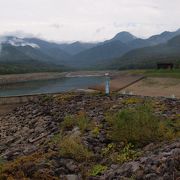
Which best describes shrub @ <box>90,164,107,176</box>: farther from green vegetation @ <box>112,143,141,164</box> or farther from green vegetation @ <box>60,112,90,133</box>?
green vegetation @ <box>60,112,90,133</box>

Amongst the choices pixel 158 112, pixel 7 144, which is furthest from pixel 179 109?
pixel 7 144

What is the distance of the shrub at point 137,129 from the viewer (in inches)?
586

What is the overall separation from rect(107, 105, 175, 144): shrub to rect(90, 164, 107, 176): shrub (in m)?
2.61

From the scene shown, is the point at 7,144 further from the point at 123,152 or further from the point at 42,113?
the point at 123,152

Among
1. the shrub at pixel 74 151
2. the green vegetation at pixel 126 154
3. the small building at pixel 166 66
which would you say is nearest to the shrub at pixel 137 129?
the green vegetation at pixel 126 154

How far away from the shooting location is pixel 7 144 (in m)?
22.1

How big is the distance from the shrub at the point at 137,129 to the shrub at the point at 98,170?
2.61 m

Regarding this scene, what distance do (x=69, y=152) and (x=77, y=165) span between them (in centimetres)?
84

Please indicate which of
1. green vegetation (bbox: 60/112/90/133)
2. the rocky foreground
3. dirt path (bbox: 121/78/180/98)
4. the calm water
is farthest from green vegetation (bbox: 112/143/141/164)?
the calm water

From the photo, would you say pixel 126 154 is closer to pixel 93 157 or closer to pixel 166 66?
pixel 93 157

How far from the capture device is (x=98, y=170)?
485 inches

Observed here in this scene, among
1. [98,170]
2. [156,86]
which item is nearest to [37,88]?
[156,86]

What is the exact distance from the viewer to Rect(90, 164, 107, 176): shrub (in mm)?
12188

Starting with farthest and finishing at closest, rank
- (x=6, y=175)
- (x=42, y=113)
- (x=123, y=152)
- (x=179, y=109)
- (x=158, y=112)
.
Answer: (x=42, y=113) < (x=179, y=109) < (x=158, y=112) < (x=123, y=152) < (x=6, y=175)
